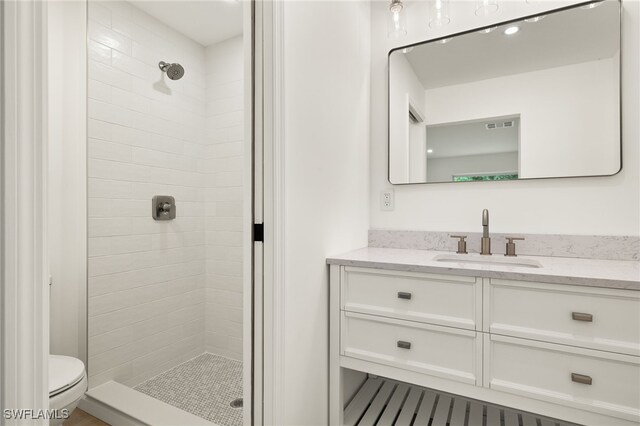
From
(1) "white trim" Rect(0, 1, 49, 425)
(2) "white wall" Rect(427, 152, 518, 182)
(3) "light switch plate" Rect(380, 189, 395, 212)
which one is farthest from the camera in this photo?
(3) "light switch plate" Rect(380, 189, 395, 212)

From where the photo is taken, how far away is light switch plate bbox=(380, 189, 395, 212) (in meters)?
2.03

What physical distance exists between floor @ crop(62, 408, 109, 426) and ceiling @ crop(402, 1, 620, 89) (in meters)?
2.49

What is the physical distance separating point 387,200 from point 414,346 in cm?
92

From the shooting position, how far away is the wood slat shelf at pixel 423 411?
5.00 feet

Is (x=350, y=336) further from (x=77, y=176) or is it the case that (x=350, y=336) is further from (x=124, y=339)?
(x=77, y=176)

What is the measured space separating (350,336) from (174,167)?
168 centimetres

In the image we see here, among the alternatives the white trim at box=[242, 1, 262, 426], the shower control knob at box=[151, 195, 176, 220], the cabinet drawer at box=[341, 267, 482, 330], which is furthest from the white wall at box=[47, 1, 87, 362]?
the cabinet drawer at box=[341, 267, 482, 330]

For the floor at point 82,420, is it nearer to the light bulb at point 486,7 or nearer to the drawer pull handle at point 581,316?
the drawer pull handle at point 581,316

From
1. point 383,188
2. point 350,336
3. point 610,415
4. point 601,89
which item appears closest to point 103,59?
point 383,188

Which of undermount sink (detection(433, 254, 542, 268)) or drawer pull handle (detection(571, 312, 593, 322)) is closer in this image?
drawer pull handle (detection(571, 312, 593, 322))

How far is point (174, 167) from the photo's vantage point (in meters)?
2.36

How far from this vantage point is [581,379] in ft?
3.61

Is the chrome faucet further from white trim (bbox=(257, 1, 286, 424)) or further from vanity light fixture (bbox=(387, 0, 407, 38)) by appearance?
vanity light fixture (bbox=(387, 0, 407, 38))

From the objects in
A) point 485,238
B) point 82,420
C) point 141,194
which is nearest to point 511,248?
point 485,238
